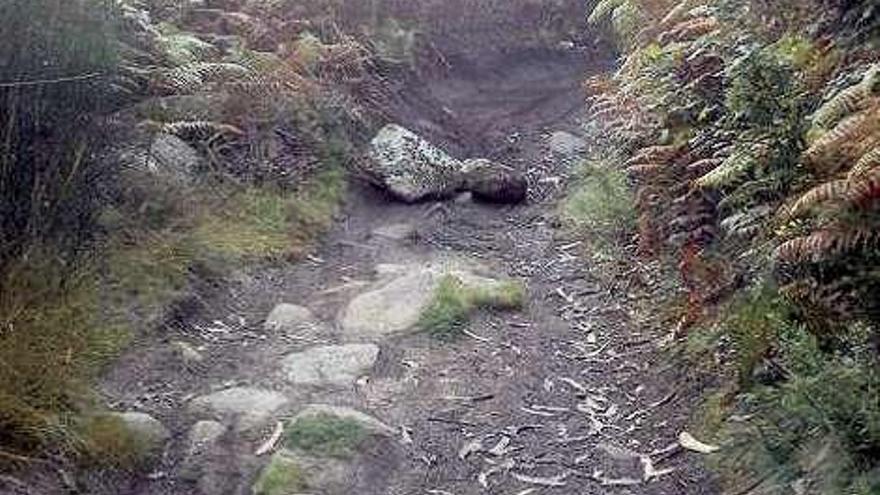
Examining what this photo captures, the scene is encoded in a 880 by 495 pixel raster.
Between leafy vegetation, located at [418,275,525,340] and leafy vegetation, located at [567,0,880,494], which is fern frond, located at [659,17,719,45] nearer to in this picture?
leafy vegetation, located at [567,0,880,494]

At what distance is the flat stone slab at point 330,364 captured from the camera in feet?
17.9

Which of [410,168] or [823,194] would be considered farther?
[410,168]

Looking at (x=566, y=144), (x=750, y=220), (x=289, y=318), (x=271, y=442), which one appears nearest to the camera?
(x=271, y=442)

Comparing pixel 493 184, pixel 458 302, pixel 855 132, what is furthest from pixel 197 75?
pixel 855 132

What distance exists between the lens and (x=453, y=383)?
5492 mm

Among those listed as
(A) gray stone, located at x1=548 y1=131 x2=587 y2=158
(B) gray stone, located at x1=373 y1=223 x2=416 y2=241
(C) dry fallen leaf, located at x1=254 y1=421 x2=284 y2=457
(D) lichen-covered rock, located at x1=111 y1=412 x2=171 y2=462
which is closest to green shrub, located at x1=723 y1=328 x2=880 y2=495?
(C) dry fallen leaf, located at x1=254 y1=421 x2=284 y2=457

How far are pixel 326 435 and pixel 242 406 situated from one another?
53cm

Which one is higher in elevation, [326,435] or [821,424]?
[821,424]

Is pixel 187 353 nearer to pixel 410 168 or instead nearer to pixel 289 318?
pixel 289 318

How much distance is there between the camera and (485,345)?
5926 mm

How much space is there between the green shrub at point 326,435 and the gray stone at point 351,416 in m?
0.02

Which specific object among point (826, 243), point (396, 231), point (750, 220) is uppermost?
point (826, 243)

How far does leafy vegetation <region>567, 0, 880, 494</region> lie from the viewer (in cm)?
367

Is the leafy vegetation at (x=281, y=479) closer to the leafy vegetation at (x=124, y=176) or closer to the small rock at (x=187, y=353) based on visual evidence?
the leafy vegetation at (x=124, y=176)
